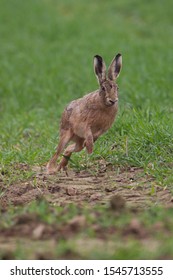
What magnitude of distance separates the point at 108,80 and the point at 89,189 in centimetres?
104

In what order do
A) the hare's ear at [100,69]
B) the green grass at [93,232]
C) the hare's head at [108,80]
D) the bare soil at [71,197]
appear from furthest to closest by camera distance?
the hare's ear at [100,69] < the hare's head at [108,80] < the bare soil at [71,197] < the green grass at [93,232]

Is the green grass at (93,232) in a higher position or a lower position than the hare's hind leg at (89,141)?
lower

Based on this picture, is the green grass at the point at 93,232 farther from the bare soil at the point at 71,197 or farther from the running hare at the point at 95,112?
the running hare at the point at 95,112

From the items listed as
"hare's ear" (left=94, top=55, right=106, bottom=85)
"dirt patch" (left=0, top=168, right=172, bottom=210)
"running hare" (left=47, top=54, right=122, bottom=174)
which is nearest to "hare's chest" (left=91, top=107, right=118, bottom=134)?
"running hare" (left=47, top=54, right=122, bottom=174)

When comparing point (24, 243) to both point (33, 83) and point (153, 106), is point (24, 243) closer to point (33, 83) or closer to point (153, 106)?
point (153, 106)

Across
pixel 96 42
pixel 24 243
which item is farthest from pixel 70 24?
pixel 24 243

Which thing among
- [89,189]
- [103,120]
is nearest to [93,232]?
A: [89,189]

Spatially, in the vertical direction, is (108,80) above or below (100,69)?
below

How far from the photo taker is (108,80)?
707 cm

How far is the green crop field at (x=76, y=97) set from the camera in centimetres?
510

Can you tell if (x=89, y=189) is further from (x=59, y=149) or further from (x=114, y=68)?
(x=114, y=68)

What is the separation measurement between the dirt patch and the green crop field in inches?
1.7

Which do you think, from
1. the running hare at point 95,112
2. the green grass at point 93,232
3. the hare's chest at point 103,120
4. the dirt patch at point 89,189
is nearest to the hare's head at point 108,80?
the running hare at point 95,112
